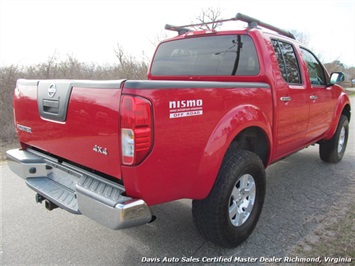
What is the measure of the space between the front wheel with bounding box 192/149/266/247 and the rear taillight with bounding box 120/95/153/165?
828 millimetres

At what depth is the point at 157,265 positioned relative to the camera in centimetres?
241

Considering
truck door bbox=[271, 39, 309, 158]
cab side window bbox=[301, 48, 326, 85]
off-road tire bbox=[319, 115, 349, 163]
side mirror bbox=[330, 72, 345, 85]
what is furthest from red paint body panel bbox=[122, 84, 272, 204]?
off-road tire bbox=[319, 115, 349, 163]

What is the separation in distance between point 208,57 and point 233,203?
187 cm

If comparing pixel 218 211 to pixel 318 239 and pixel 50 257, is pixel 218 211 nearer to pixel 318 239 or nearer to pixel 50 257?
pixel 318 239

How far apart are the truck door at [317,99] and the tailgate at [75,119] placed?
2935 millimetres

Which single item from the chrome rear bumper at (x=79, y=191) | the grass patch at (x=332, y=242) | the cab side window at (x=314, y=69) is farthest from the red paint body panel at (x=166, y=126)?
the cab side window at (x=314, y=69)

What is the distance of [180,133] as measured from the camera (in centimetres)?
204

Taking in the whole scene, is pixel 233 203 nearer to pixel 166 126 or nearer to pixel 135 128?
pixel 166 126

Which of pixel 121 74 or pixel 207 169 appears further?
pixel 121 74

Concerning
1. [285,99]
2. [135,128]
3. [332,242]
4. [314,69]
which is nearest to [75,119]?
[135,128]

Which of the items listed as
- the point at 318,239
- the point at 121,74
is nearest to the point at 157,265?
the point at 318,239

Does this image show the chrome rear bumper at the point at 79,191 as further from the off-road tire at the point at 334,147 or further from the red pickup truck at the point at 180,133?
the off-road tire at the point at 334,147

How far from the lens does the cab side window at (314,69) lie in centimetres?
412

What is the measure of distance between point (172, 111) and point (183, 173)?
0.47 meters
